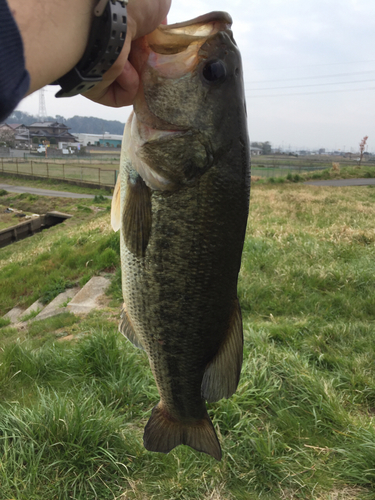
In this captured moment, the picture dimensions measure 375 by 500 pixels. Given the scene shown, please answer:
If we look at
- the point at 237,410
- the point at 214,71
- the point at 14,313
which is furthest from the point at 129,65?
the point at 14,313

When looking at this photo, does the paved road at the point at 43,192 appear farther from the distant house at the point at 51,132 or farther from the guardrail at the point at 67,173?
the distant house at the point at 51,132

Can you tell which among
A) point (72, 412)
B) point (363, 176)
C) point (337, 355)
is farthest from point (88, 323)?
point (363, 176)

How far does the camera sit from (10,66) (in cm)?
105

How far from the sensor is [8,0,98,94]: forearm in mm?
1104

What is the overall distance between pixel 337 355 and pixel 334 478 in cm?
181

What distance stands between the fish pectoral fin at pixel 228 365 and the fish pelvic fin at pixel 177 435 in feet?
0.76

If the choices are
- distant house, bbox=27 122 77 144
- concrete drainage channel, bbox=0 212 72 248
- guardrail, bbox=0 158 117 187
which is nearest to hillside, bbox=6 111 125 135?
distant house, bbox=27 122 77 144

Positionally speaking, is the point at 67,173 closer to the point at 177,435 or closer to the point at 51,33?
the point at 177,435

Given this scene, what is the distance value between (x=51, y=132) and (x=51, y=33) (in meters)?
94.8

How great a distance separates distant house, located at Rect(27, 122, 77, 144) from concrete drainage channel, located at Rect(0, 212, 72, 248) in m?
70.1

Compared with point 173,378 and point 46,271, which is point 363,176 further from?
point 173,378

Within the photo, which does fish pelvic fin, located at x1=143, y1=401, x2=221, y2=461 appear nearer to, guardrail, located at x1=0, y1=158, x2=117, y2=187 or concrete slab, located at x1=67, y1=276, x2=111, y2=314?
concrete slab, located at x1=67, y1=276, x2=111, y2=314

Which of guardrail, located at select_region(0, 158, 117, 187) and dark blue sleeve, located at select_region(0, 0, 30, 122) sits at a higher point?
dark blue sleeve, located at select_region(0, 0, 30, 122)

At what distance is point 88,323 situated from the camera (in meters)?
5.76
